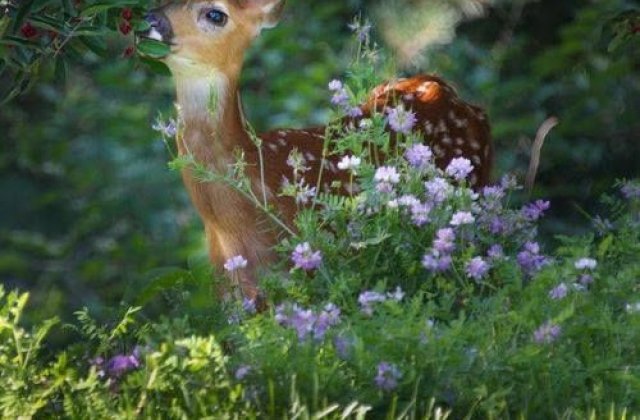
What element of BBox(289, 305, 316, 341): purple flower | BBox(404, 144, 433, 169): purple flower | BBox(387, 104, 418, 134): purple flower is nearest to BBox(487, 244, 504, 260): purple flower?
BBox(404, 144, 433, 169): purple flower

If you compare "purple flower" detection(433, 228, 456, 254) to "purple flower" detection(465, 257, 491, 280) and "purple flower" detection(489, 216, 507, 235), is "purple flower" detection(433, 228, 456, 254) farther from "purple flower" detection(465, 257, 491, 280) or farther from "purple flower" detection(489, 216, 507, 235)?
"purple flower" detection(489, 216, 507, 235)

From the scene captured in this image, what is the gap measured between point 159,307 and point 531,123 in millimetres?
2667

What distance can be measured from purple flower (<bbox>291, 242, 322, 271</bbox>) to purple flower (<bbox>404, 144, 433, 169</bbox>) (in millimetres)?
518

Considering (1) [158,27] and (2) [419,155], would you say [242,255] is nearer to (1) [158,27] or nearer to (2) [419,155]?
(2) [419,155]

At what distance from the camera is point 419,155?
5906 millimetres

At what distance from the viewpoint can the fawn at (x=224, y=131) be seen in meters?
6.10

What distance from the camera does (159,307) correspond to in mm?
6188

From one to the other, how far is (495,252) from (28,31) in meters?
1.54

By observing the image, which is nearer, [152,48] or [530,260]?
[152,48]

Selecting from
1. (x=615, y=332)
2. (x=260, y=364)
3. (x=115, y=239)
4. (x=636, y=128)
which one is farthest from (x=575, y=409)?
(x=636, y=128)

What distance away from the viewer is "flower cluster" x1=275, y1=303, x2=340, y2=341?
198 inches

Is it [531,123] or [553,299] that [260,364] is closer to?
[553,299]

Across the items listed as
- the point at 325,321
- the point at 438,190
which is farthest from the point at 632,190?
the point at 325,321

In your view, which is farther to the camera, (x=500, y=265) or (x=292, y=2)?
(x=292, y=2)
